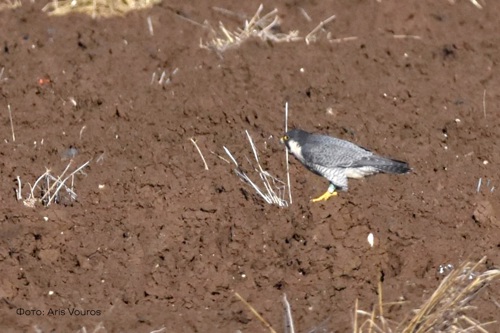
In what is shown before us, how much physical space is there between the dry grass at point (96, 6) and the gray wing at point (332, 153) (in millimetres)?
2252

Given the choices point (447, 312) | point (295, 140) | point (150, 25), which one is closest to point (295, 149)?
point (295, 140)

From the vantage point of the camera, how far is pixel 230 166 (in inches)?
255

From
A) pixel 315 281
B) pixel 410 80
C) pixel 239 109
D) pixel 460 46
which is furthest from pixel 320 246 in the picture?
pixel 460 46

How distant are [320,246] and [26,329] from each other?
1788 millimetres

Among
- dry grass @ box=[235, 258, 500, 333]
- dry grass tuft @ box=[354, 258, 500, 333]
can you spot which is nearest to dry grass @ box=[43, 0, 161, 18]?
dry grass @ box=[235, 258, 500, 333]

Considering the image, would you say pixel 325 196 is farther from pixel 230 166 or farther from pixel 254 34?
pixel 254 34

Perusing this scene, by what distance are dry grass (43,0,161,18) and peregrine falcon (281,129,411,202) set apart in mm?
2116

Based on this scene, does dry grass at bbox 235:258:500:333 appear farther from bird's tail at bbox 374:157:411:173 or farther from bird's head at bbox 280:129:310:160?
bird's head at bbox 280:129:310:160

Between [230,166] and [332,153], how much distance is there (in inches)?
26.3

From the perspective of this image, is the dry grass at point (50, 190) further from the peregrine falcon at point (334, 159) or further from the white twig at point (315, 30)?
the white twig at point (315, 30)

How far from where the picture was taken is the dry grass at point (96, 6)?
7926 millimetres

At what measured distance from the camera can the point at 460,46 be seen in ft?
25.3

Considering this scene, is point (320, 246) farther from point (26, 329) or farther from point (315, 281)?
point (26, 329)

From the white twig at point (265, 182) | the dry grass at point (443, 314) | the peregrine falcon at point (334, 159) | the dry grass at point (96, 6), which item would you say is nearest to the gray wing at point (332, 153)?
the peregrine falcon at point (334, 159)
